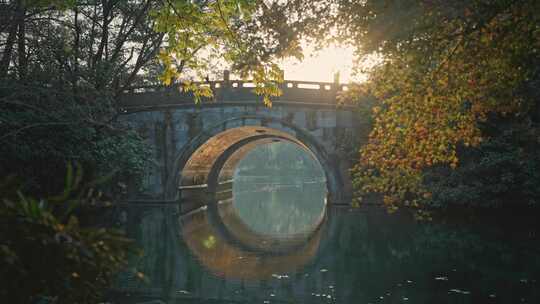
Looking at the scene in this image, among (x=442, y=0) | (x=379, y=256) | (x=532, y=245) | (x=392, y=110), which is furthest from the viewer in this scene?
(x=532, y=245)

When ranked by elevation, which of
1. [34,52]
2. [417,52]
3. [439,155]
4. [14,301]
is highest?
[34,52]

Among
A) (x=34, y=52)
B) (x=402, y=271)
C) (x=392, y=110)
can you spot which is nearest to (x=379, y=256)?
(x=402, y=271)

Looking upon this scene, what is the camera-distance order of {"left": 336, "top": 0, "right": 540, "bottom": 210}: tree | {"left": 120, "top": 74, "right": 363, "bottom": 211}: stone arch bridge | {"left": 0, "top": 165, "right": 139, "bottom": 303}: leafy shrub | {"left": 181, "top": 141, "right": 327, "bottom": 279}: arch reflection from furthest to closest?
{"left": 120, "top": 74, "right": 363, "bottom": 211}: stone arch bridge → {"left": 181, "top": 141, "right": 327, "bottom": 279}: arch reflection → {"left": 336, "top": 0, "right": 540, "bottom": 210}: tree → {"left": 0, "top": 165, "right": 139, "bottom": 303}: leafy shrub

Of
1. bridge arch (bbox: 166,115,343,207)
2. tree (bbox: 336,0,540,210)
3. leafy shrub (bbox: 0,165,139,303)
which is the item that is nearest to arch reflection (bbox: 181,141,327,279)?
bridge arch (bbox: 166,115,343,207)

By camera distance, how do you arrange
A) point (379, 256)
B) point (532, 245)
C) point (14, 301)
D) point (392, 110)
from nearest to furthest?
point (14, 301)
point (392, 110)
point (379, 256)
point (532, 245)

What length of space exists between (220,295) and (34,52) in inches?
292

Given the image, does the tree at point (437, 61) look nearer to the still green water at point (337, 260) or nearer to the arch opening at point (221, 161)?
the still green water at point (337, 260)

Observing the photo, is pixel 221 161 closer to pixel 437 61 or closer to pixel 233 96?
pixel 233 96

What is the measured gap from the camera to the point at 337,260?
1064cm

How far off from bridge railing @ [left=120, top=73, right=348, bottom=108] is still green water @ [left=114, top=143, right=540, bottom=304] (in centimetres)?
484

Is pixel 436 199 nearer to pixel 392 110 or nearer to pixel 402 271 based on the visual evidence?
pixel 402 271

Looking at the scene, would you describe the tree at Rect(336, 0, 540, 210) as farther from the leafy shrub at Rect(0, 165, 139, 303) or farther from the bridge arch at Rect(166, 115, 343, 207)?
the bridge arch at Rect(166, 115, 343, 207)

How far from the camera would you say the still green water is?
764 cm

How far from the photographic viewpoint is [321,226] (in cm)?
1659
